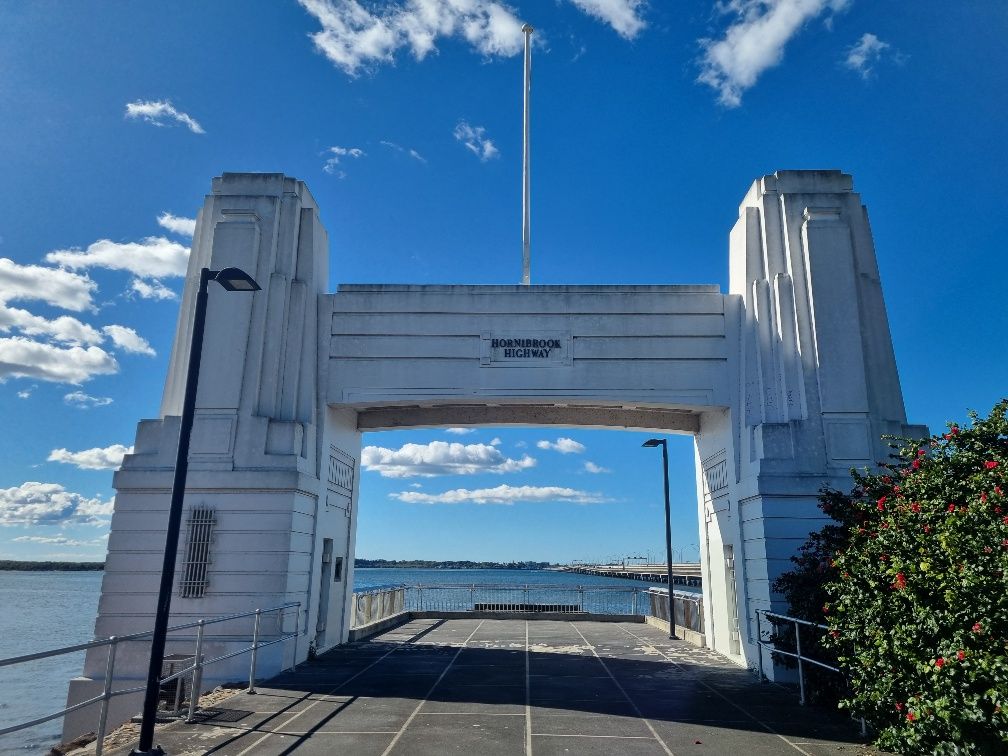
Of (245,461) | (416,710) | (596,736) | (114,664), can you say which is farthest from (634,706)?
(245,461)

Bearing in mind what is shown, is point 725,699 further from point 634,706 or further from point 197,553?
point 197,553

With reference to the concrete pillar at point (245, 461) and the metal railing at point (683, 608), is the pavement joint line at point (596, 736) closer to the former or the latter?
the concrete pillar at point (245, 461)

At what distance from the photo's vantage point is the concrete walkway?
7852 millimetres

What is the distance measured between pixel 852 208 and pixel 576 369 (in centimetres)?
679

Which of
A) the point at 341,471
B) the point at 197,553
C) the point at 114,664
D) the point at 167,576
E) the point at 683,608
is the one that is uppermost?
the point at 341,471

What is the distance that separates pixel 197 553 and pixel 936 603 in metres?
12.0

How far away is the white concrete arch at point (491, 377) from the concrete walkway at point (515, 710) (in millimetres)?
1721

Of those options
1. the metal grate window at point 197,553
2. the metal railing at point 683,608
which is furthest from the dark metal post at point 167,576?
the metal railing at point 683,608

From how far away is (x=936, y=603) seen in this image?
21.0 ft

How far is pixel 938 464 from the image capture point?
24.0ft

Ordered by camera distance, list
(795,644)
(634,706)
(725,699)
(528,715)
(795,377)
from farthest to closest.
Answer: (795,377) < (795,644) < (725,699) < (634,706) < (528,715)

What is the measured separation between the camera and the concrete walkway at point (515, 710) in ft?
25.8

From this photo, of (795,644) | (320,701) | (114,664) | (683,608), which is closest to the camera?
(114,664)

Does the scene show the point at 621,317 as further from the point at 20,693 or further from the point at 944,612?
the point at 20,693
